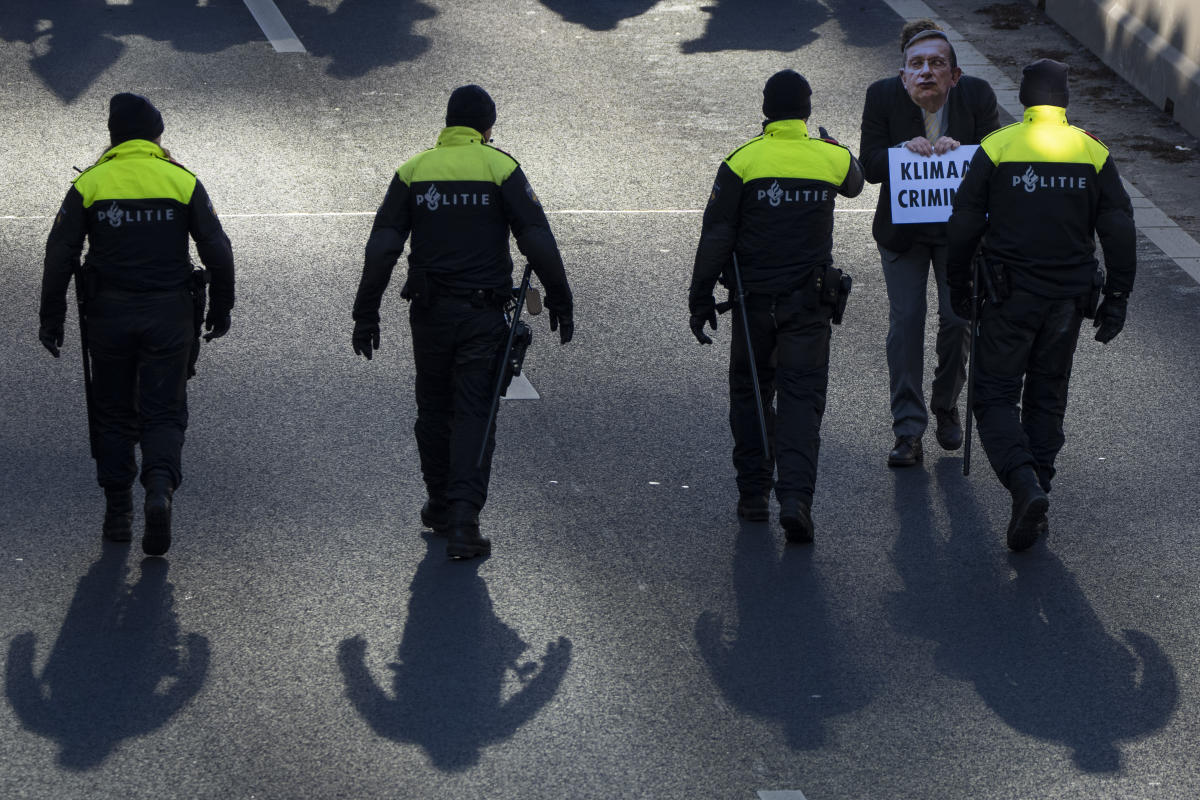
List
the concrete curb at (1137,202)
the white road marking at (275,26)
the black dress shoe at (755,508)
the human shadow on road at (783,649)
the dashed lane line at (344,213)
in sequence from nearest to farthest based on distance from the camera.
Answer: the human shadow on road at (783,649)
the black dress shoe at (755,508)
the concrete curb at (1137,202)
the dashed lane line at (344,213)
the white road marking at (275,26)

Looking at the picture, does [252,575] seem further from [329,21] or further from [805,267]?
[329,21]

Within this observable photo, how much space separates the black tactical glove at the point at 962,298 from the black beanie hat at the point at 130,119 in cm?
344

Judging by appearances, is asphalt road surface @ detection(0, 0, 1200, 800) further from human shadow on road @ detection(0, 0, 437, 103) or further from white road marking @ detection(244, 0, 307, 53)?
white road marking @ detection(244, 0, 307, 53)

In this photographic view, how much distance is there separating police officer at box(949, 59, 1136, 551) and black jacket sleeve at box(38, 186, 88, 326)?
3640mm

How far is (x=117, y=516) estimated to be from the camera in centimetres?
719

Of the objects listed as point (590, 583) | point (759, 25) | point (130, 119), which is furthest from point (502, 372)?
point (759, 25)

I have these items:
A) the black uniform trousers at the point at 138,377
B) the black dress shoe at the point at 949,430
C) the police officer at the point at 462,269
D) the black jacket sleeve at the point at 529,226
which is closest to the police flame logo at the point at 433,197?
the police officer at the point at 462,269

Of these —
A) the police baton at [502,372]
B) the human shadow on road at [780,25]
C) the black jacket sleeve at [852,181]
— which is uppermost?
the black jacket sleeve at [852,181]

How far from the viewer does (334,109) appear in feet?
45.9

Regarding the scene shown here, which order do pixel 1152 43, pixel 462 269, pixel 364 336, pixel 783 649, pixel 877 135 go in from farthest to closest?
1. pixel 1152 43
2. pixel 877 135
3. pixel 364 336
4. pixel 462 269
5. pixel 783 649

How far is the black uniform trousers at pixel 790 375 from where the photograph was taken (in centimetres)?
717

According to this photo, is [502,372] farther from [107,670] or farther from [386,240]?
[107,670]

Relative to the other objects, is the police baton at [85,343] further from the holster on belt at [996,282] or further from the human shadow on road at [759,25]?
the human shadow on road at [759,25]

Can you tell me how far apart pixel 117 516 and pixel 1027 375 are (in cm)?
392
